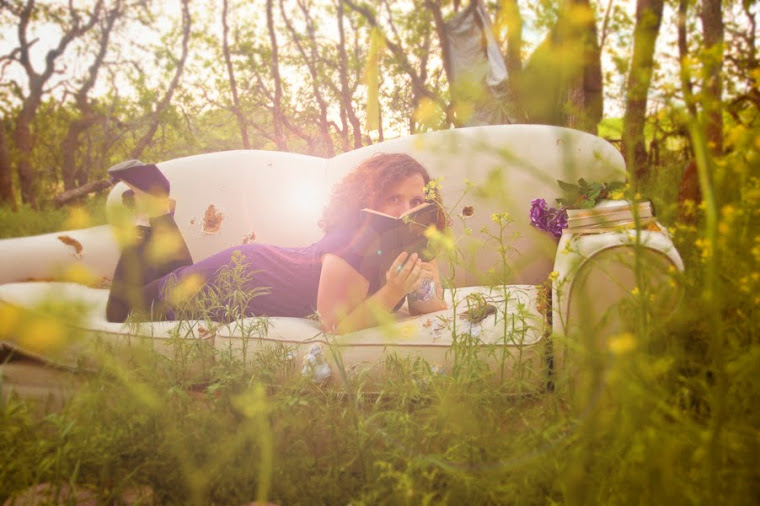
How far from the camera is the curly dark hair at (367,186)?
6.24 ft

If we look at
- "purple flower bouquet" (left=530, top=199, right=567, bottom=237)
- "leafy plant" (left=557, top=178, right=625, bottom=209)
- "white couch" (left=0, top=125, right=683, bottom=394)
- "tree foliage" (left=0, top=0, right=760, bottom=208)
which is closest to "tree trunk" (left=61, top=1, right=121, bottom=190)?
"tree foliage" (left=0, top=0, right=760, bottom=208)

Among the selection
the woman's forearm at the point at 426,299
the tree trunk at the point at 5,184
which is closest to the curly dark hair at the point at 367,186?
the woman's forearm at the point at 426,299

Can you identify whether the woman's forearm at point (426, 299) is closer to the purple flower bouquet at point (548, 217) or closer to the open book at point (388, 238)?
the open book at point (388, 238)

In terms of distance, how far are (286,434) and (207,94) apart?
752 centimetres

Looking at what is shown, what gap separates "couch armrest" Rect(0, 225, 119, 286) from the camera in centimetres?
233

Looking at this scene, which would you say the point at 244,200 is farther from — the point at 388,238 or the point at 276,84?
the point at 276,84

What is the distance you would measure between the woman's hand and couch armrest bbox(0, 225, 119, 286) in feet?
5.52

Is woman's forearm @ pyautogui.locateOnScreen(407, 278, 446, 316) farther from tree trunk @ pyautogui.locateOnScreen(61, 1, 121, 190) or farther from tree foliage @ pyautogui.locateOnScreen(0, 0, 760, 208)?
tree trunk @ pyautogui.locateOnScreen(61, 1, 121, 190)

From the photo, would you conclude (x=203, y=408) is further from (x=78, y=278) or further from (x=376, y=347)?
(x=78, y=278)

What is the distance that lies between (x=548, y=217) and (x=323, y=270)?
90 centimetres

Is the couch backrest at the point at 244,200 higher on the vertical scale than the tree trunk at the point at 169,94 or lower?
lower

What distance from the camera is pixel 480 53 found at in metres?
4.93

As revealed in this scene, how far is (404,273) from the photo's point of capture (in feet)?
5.24

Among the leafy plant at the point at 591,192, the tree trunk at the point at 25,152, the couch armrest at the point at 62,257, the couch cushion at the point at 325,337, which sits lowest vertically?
the couch cushion at the point at 325,337
